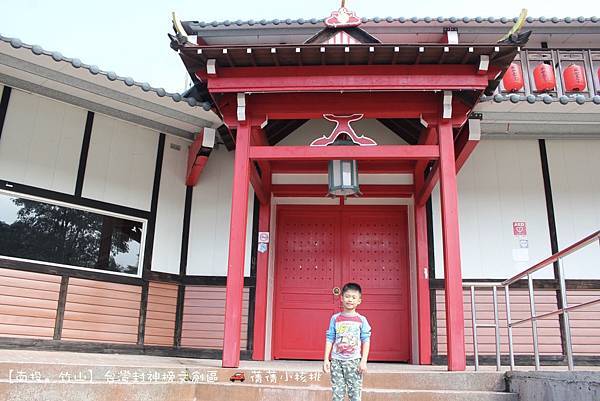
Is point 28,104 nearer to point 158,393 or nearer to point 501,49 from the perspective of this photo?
point 158,393

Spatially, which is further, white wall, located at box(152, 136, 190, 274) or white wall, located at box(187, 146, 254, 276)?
white wall, located at box(187, 146, 254, 276)

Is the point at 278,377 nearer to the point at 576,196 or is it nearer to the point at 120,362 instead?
the point at 120,362

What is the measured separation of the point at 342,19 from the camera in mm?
5441

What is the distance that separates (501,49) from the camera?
4859 mm

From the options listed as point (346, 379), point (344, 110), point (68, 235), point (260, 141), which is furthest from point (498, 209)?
point (68, 235)

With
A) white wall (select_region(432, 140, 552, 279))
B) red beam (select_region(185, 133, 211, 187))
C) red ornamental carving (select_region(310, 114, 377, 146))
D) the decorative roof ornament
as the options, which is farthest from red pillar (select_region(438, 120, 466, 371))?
red beam (select_region(185, 133, 211, 187))

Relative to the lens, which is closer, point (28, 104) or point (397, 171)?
point (28, 104)

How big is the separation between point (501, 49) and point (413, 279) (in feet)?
11.3

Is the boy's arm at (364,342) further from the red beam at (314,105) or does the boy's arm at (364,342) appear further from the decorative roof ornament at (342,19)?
the decorative roof ornament at (342,19)

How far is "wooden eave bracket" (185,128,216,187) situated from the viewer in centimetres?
650

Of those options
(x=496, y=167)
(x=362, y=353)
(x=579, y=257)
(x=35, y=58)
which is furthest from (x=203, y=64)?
(x=579, y=257)

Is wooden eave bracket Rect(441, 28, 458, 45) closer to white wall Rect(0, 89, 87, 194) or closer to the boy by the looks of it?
the boy

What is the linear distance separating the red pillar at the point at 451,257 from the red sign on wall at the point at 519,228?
7.96 ft

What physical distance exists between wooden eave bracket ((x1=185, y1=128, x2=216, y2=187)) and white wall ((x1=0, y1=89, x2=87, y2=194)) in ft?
4.80
